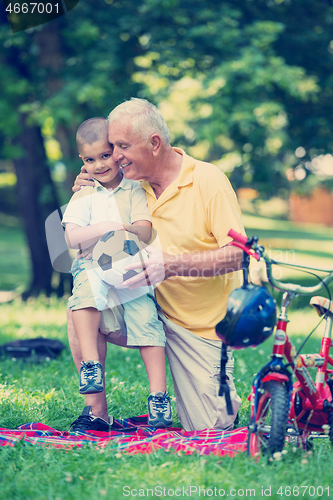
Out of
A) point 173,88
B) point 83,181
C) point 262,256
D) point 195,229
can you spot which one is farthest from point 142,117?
point 173,88

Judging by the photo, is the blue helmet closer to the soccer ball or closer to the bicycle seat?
the bicycle seat

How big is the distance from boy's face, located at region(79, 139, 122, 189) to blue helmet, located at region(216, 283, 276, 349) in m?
1.10

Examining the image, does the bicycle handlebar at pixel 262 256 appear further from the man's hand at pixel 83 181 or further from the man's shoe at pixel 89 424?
the man's shoe at pixel 89 424

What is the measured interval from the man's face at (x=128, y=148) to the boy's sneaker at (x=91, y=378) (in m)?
1.00

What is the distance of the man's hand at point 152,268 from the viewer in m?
2.80

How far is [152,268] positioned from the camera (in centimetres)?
280

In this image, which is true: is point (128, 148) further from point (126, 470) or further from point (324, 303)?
point (126, 470)

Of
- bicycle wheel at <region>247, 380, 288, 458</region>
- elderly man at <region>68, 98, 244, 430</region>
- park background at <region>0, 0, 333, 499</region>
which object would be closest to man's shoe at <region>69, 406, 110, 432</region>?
elderly man at <region>68, 98, 244, 430</region>

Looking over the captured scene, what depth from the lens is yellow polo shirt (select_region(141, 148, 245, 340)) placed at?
2.92m

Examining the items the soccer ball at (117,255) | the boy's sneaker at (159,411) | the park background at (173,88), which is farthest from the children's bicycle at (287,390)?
the park background at (173,88)

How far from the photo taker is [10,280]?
44.9ft

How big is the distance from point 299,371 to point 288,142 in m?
6.58

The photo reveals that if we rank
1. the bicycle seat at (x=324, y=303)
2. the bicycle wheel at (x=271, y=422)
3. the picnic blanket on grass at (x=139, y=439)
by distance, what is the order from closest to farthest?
1. the bicycle wheel at (x=271, y=422)
2. the picnic blanket on grass at (x=139, y=439)
3. the bicycle seat at (x=324, y=303)

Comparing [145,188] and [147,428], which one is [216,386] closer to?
[147,428]
